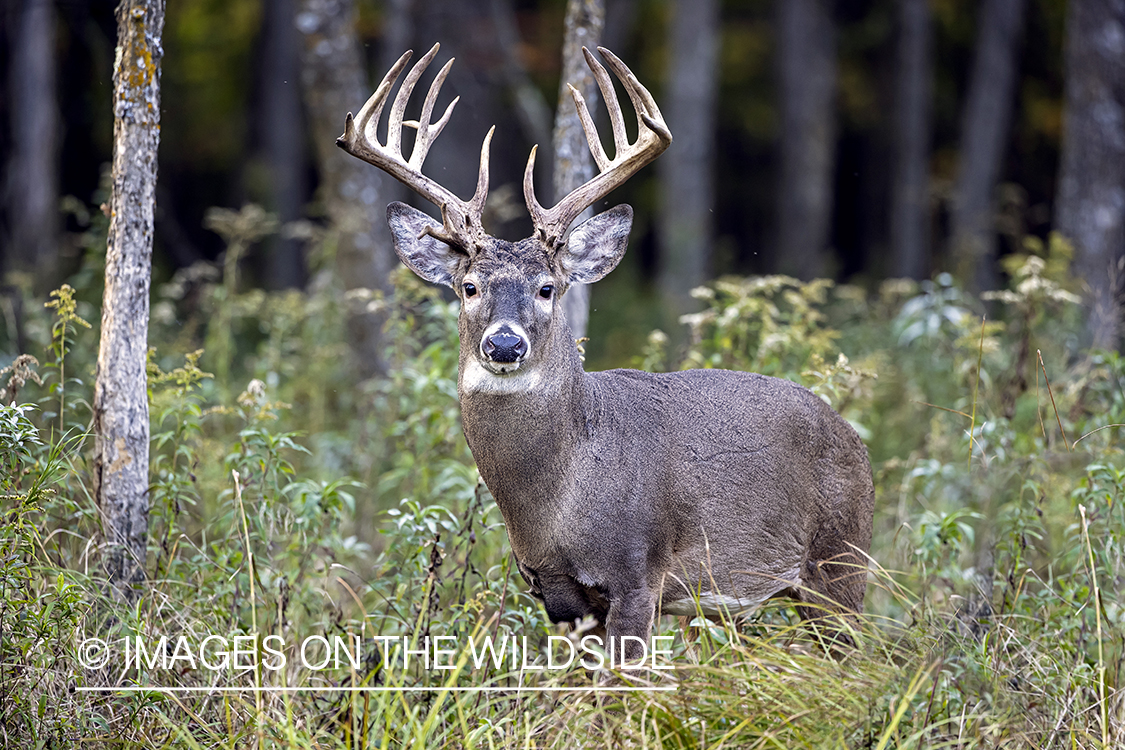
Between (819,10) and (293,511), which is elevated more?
(819,10)

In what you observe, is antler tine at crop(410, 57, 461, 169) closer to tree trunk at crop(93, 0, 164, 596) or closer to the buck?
the buck

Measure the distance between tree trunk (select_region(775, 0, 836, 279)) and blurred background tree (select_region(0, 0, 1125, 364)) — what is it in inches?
1.9

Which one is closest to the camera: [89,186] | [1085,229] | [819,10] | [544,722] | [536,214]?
[544,722]

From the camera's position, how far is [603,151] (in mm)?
4156

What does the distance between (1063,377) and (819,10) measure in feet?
44.2

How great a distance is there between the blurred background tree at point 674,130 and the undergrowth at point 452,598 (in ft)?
3.81

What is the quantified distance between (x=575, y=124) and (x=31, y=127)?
30.0 ft

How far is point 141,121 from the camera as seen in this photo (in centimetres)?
448

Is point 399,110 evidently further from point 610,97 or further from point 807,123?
point 807,123

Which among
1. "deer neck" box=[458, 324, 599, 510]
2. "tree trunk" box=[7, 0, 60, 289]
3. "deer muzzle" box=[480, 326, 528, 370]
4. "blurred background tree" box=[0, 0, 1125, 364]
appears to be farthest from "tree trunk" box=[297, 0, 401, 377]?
"tree trunk" box=[7, 0, 60, 289]

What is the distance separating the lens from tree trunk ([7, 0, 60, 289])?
1254 centimetres

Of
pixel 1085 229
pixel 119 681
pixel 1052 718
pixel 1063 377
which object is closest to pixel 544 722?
pixel 119 681

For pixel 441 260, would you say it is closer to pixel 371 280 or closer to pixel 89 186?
pixel 371 280

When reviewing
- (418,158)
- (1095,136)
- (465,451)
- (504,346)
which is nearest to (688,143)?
(1095,136)
